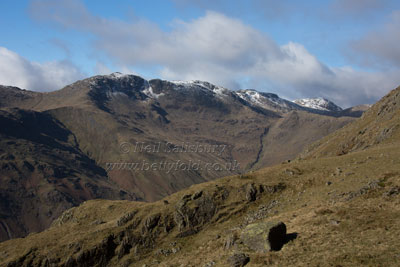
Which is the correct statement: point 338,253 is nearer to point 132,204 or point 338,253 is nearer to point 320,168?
point 320,168

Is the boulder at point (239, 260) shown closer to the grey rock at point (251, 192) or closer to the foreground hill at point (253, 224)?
the foreground hill at point (253, 224)

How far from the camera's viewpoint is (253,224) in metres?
36.8

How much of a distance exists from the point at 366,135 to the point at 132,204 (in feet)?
248

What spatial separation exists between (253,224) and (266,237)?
3.86 metres

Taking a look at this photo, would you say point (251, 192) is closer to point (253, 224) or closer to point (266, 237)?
point (253, 224)

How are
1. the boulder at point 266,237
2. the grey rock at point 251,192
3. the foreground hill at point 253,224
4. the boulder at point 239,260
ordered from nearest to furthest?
the foreground hill at point 253,224 < the boulder at point 239,260 < the boulder at point 266,237 < the grey rock at point 251,192

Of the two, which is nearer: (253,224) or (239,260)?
(239,260)

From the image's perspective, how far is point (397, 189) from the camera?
40.4 m

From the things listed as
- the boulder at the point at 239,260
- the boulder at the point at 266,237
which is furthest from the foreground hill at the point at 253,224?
the boulder at the point at 266,237

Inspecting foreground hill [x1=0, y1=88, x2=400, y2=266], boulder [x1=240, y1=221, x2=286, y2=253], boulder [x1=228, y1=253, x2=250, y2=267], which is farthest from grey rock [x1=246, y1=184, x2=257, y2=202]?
boulder [x1=228, y1=253, x2=250, y2=267]

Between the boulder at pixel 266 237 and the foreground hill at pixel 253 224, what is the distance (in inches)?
16.3

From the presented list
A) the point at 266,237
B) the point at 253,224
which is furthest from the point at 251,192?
the point at 266,237

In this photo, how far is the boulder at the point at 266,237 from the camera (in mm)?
32991

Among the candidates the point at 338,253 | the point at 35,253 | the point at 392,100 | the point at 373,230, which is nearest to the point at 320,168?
the point at 373,230
